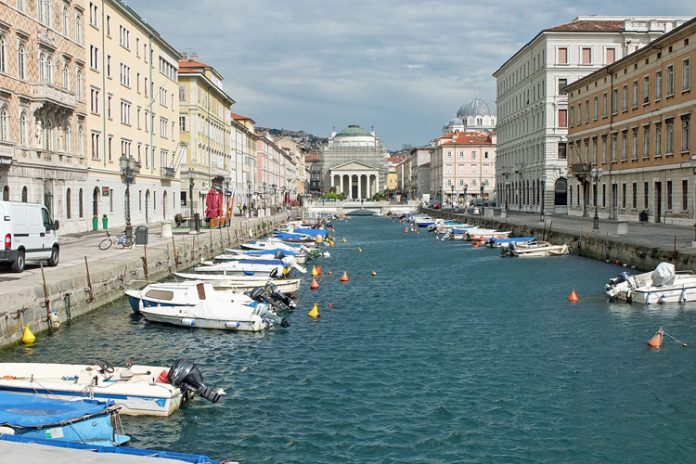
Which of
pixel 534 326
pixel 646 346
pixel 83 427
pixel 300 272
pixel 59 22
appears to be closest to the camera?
pixel 83 427

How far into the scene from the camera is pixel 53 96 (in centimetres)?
4528

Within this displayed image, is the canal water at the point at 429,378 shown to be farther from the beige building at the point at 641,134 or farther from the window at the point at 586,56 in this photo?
the window at the point at 586,56

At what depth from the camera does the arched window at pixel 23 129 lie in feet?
139

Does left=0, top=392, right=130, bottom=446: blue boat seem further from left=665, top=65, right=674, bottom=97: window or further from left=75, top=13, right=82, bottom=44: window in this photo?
left=665, top=65, right=674, bottom=97: window

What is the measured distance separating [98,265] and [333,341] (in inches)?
520

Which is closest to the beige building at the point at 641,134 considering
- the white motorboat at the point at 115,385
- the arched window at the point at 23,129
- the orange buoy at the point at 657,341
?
the orange buoy at the point at 657,341

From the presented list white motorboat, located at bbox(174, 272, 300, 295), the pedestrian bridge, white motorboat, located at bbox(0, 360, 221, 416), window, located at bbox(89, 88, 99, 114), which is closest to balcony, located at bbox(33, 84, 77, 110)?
window, located at bbox(89, 88, 99, 114)

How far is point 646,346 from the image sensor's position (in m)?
23.1

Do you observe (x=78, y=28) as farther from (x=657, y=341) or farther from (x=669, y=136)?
(x=669, y=136)

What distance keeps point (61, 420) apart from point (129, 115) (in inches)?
2176

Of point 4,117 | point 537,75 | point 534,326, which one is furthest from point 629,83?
point 4,117

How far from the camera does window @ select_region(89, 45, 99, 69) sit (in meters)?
54.7

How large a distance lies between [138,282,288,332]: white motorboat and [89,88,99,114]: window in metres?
32.6

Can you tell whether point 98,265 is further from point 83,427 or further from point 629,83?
point 629,83
